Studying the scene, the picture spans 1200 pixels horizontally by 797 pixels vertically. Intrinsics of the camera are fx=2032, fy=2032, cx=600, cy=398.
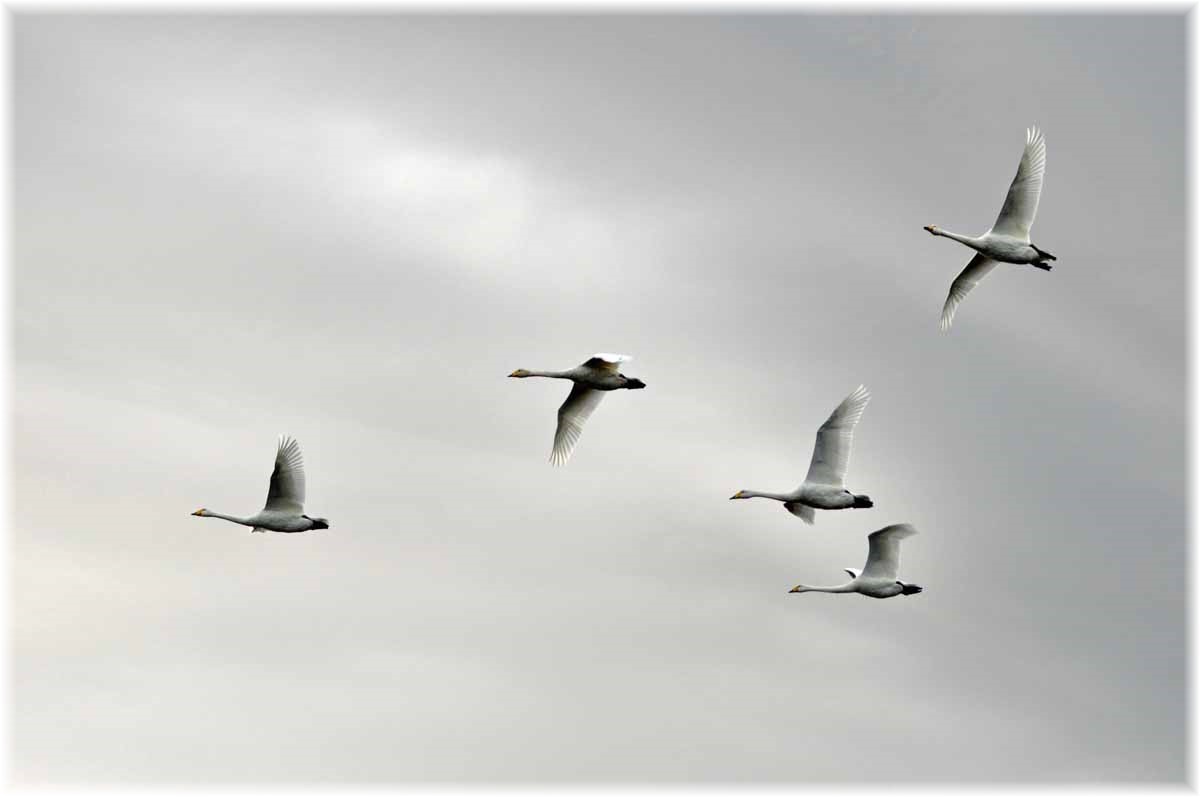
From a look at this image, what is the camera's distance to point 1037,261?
6250cm

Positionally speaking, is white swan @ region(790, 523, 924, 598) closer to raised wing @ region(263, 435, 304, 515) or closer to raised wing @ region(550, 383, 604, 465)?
raised wing @ region(550, 383, 604, 465)

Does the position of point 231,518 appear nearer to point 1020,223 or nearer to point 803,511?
point 803,511

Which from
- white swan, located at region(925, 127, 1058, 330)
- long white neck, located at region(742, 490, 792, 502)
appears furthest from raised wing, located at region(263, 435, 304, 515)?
white swan, located at region(925, 127, 1058, 330)

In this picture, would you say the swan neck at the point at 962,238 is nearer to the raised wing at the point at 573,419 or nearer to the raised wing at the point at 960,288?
the raised wing at the point at 960,288

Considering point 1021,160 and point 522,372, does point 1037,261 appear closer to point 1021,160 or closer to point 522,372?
point 1021,160

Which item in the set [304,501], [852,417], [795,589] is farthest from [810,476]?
[304,501]

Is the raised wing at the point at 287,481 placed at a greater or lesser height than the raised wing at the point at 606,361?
lesser

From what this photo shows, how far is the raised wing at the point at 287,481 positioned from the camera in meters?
61.6

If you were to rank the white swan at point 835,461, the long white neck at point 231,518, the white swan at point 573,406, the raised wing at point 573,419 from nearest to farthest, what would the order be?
the white swan at point 835,461 → the long white neck at point 231,518 → the white swan at point 573,406 → the raised wing at point 573,419

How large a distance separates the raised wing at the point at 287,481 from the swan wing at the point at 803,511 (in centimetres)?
1526

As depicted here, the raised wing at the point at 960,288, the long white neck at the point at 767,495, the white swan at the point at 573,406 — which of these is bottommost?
the long white neck at the point at 767,495

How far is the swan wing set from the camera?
211 ft

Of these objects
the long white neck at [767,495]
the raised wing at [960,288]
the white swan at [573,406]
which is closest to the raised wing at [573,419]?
the white swan at [573,406]

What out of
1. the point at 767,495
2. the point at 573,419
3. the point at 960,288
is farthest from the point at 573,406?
the point at 960,288
